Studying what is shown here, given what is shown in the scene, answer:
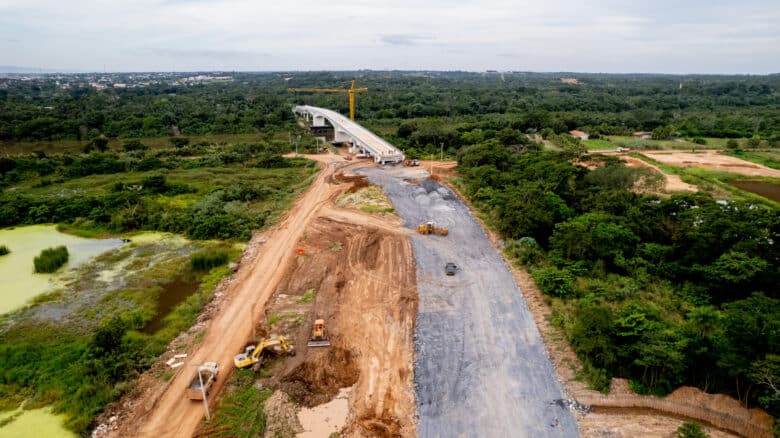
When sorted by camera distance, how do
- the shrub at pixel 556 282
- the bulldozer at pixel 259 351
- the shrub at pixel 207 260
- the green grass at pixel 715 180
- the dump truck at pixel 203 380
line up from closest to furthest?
the dump truck at pixel 203 380
the bulldozer at pixel 259 351
the shrub at pixel 556 282
the shrub at pixel 207 260
the green grass at pixel 715 180

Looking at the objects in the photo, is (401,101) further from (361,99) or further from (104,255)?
(104,255)

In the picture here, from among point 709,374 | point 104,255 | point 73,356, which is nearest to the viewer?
point 709,374

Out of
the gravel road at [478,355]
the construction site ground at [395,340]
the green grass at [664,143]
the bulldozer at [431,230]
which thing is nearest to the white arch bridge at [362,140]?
the construction site ground at [395,340]

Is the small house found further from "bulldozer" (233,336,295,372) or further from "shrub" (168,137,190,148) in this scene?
"bulldozer" (233,336,295,372)

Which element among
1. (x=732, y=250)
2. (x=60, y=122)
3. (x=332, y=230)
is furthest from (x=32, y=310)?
(x=60, y=122)

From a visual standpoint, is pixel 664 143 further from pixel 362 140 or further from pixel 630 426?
pixel 630 426

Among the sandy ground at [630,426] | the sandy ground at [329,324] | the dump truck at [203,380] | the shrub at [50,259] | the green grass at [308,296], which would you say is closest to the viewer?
the sandy ground at [630,426]

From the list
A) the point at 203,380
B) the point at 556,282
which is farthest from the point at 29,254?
the point at 556,282

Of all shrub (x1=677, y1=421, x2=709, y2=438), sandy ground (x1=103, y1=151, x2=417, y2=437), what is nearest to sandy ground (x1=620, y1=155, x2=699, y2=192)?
sandy ground (x1=103, y1=151, x2=417, y2=437)

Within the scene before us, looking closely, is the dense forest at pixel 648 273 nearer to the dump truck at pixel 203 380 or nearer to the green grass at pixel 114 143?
the dump truck at pixel 203 380
